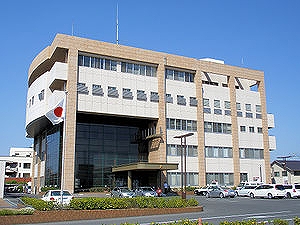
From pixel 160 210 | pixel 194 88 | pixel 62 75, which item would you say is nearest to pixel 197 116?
pixel 194 88

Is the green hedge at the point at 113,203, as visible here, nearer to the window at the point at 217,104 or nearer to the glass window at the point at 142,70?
the glass window at the point at 142,70

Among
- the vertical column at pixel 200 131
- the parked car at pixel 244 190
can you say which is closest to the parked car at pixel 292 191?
the parked car at pixel 244 190

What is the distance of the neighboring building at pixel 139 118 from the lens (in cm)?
4375

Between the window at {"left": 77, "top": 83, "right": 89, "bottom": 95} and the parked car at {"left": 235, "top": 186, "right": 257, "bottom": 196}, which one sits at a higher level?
the window at {"left": 77, "top": 83, "right": 89, "bottom": 95}

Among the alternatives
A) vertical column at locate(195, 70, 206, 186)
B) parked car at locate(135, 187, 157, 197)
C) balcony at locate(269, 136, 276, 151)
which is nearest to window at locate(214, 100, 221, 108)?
vertical column at locate(195, 70, 206, 186)

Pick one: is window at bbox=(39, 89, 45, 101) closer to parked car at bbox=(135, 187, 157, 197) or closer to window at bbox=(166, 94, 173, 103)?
window at bbox=(166, 94, 173, 103)

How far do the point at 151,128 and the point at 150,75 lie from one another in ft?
23.7

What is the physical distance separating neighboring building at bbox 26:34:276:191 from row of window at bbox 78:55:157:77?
13 centimetres

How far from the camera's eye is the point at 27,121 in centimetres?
5319

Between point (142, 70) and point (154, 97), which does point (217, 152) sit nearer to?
point (154, 97)

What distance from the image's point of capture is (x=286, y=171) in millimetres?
74562

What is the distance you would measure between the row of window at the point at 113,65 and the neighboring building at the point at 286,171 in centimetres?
3800

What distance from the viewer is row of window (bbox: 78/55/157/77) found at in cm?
4500

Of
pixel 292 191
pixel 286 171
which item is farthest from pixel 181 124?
pixel 286 171
